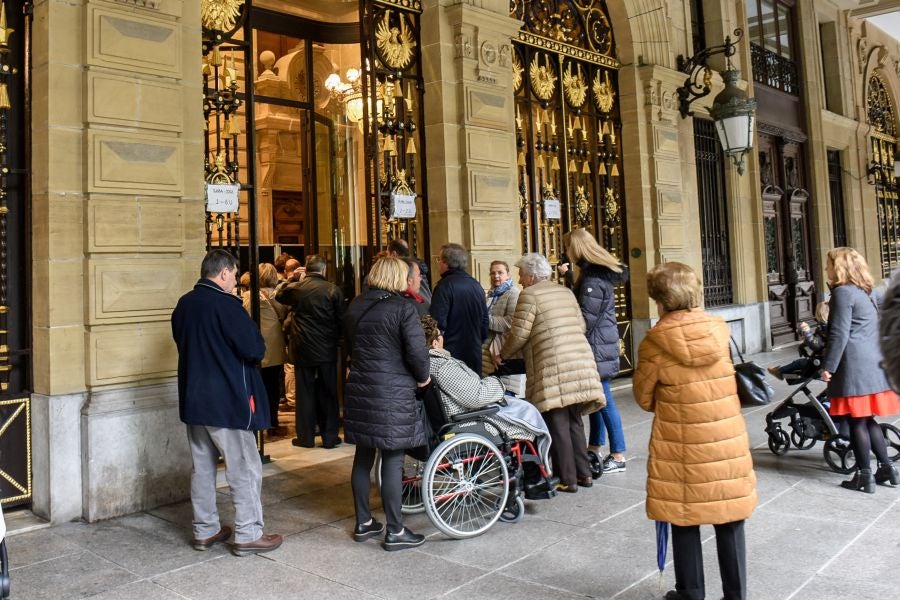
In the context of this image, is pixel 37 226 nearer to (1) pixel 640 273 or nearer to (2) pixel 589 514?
(2) pixel 589 514

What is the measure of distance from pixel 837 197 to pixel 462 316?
45.3 ft

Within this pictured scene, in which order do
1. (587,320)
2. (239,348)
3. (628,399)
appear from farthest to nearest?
(628,399)
(587,320)
(239,348)

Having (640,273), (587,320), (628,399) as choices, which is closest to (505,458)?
(587,320)

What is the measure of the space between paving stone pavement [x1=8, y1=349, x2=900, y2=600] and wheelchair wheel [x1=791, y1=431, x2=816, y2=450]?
701 mm

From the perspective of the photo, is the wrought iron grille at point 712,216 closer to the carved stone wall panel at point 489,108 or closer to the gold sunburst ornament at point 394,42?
the carved stone wall panel at point 489,108

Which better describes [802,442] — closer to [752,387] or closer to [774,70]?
[752,387]

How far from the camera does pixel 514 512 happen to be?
15.8 feet

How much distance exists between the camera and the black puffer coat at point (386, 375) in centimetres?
430

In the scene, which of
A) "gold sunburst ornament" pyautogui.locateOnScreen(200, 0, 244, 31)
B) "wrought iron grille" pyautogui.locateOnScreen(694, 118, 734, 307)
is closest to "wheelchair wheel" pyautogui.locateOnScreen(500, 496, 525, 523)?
"gold sunburst ornament" pyautogui.locateOnScreen(200, 0, 244, 31)

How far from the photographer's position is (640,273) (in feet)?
34.7

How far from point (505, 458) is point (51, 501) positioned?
3.01 meters

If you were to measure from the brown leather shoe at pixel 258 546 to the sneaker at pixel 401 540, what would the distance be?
65 cm

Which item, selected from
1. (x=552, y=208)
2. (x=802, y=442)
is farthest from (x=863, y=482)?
(x=552, y=208)

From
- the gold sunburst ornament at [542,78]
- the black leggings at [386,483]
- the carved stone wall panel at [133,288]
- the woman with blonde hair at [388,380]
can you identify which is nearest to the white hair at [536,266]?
the woman with blonde hair at [388,380]
